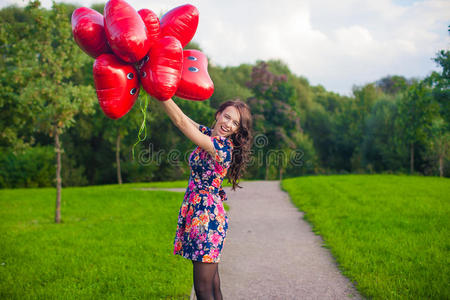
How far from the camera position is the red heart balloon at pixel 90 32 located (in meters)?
2.41

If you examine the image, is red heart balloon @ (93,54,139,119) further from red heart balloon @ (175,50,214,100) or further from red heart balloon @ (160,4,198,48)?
red heart balloon @ (160,4,198,48)

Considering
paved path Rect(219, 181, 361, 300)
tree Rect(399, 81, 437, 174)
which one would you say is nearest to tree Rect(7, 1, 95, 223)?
paved path Rect(219, 181, 361, 300)

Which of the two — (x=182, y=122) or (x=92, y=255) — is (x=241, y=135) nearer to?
(x=182, y=122)

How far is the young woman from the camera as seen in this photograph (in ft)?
8.58

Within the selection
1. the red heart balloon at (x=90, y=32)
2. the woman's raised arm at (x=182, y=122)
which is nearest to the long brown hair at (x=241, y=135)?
the woman's raised arm at (x=182, y=122)

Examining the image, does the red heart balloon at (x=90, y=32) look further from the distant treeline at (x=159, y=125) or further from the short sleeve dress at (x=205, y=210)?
the distant treeline at (x=159, y=125)

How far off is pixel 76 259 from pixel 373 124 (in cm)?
2999

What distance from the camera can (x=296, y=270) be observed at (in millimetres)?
4633

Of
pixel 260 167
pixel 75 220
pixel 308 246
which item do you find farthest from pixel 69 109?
pixel 260 167

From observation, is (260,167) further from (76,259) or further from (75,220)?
(76,259)

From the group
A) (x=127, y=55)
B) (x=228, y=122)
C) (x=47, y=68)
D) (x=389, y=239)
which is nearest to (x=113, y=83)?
(x=127, y=55)

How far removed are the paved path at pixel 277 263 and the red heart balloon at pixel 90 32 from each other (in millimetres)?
2858

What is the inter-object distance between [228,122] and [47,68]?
6720 mm

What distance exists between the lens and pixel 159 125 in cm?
2606
